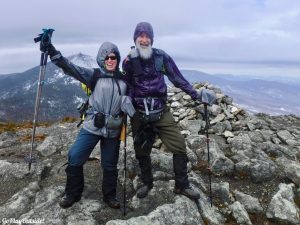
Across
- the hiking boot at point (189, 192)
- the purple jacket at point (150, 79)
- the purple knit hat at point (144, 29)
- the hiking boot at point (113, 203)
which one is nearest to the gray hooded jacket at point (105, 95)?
the purple jacket at point (150, 79)

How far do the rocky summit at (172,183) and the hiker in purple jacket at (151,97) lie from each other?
0.79 meters

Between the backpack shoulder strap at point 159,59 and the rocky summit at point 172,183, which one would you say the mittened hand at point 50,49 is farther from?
the rocky summit at point 172,183

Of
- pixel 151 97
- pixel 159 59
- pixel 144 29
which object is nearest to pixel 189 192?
pixel 151 97

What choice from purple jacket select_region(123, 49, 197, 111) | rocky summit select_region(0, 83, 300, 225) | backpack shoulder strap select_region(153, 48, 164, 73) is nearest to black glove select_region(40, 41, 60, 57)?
purple jacket select_region(123, 49, 197, 111)

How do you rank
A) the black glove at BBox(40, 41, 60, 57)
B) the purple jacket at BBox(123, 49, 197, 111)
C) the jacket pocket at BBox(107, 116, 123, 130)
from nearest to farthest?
the black glove at BBox(40, 41, 60, 57) < the jacket pocket at BBox(107, 116, 123, 130) < the purple jacket at BBox(123, 49, 197, 111)

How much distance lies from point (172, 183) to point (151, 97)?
10.5 feet

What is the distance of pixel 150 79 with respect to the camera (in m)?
9.92

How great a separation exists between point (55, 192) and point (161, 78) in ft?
15.7

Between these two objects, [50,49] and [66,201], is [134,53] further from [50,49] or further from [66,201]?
[66,201]

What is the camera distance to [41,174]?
12172 mm

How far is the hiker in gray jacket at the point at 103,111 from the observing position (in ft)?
31.1

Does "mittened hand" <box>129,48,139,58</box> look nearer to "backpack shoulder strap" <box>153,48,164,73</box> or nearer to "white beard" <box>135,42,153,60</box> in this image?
"white beard" <box>135,42,153,60</box>

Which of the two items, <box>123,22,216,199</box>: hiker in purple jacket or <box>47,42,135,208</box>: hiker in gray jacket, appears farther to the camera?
<box>123,22,216,199</box>: hiker in purple jacket

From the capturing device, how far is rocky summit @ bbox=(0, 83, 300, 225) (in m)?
10.0
